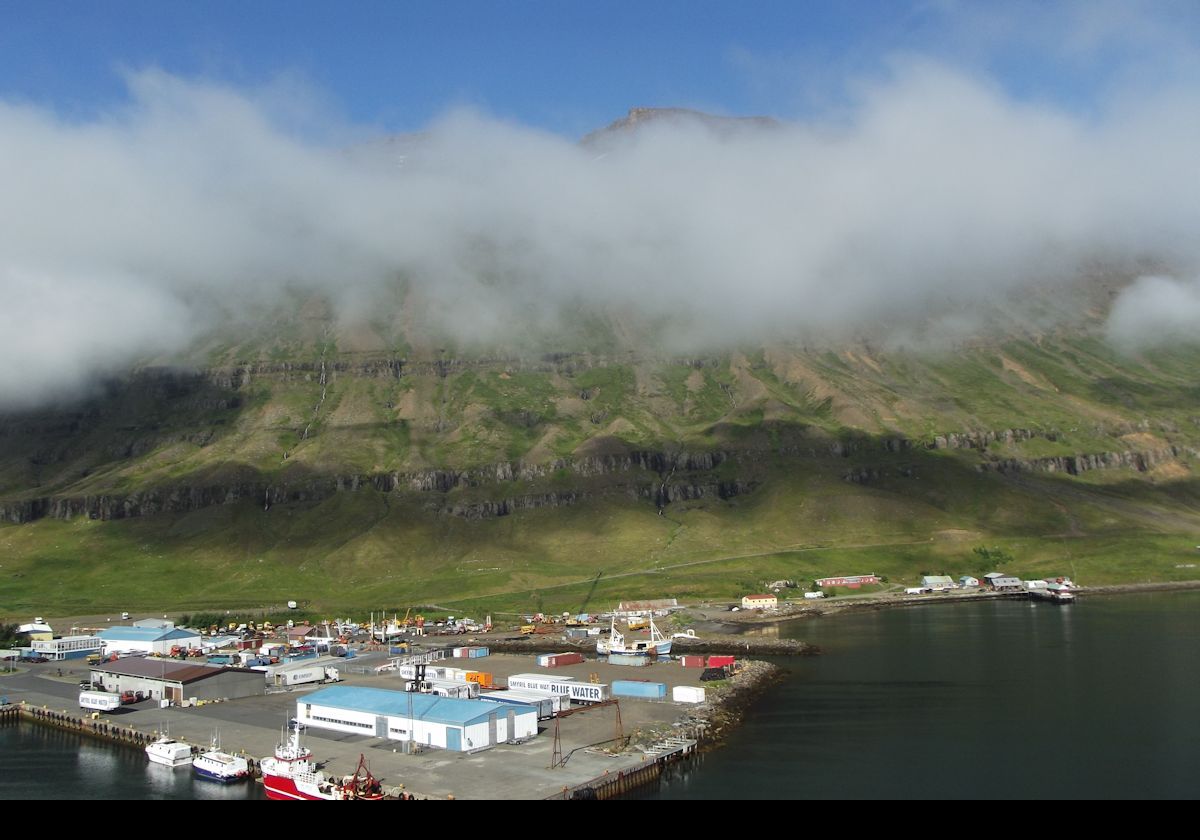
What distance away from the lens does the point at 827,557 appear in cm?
19650

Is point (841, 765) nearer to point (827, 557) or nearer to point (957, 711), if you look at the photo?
point (957, 711)

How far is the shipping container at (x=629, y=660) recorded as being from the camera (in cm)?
10975

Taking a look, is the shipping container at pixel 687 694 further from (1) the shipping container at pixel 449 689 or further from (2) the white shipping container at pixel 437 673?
(2) the white shipping container at pixel 437 673

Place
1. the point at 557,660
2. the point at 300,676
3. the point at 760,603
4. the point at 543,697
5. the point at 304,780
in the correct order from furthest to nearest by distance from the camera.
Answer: the point at 760,603
the point at 557,660
the point at 300,676
the point at 543,697
the point at 304,780

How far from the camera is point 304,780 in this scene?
57.4m

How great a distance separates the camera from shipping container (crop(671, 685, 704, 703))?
275 feet

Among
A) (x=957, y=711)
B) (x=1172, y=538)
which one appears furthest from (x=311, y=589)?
(x=1172, y=538)

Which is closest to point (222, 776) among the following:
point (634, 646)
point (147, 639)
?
point (634, 646)

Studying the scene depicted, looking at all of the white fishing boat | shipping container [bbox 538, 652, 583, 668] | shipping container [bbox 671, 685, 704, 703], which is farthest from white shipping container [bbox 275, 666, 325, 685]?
shipping container [bbox 671, 685, 704, 703]

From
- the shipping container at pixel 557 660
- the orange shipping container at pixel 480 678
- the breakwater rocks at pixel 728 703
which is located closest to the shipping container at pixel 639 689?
the breakwater rocks at pixel 728 703

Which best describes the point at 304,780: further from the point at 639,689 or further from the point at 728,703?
the point at 728,703

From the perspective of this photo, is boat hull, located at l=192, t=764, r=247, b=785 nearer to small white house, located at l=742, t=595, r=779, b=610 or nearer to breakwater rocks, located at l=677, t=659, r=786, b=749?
breakwater rocks, located at l=677, t=659, r=786, b=749

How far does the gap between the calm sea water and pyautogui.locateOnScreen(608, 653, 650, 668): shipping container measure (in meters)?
55.3

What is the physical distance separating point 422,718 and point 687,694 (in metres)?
28.0
